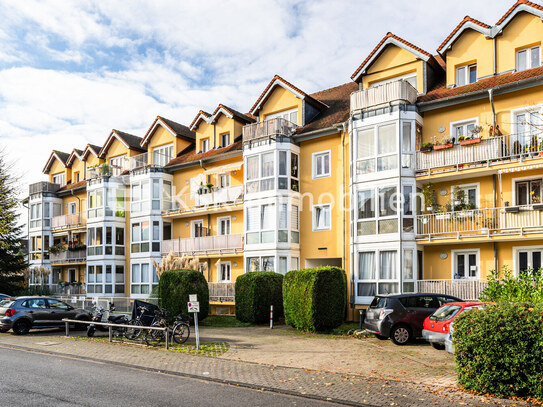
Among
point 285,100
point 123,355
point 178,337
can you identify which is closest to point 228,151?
point 285,100

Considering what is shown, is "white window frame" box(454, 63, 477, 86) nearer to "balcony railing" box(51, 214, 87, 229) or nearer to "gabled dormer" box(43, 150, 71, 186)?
"balcony railing" box(51, 214, 87, 229)

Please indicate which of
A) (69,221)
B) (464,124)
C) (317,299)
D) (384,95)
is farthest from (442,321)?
(69,221)

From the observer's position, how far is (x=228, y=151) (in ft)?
95.2

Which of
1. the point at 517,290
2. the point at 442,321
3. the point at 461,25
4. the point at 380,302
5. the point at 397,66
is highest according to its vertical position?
the point at 461,25

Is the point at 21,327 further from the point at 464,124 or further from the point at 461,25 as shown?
the point at 461,25

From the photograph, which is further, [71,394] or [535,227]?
[535,227]

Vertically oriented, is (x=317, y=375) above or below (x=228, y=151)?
below

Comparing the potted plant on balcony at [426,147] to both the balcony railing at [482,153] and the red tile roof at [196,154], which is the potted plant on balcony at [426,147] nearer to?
the balcony railing at [482,153]

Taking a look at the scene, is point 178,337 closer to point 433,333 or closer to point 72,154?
point 433,333

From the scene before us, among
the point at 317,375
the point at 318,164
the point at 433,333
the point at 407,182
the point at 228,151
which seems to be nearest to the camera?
the point at 317,375

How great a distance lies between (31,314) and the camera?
20.4 m

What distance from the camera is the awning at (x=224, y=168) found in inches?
1118

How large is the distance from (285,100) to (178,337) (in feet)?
49.2

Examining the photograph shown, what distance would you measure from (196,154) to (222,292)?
9044 mm
